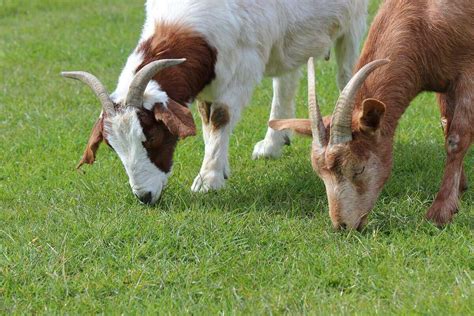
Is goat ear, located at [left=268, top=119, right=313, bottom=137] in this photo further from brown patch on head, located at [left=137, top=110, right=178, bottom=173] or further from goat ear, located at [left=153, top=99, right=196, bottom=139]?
brown patch on head, located at [left=137, top=110, right=178, bottom=173]

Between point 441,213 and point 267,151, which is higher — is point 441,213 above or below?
above

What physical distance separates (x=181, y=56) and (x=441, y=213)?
88.8 inches

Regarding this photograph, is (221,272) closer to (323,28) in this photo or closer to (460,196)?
(460,196)

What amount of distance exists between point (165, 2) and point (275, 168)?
5.60 ft

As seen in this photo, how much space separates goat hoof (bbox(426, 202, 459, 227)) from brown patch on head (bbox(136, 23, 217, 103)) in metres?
2.04

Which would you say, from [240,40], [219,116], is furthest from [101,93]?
[240,40]

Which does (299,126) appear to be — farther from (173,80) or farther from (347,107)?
(173,80)

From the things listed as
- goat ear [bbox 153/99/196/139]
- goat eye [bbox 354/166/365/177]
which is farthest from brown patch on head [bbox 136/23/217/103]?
goat eye [bbox 354/166/365/177]

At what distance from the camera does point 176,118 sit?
6.92 m

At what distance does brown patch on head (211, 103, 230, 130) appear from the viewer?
25.1ft

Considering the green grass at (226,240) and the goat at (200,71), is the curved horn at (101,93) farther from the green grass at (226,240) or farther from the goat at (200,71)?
the green grass at (226,240)

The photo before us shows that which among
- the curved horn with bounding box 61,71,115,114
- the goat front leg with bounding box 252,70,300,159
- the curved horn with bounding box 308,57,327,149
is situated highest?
the curved horn with bounding box 308,57,327,149

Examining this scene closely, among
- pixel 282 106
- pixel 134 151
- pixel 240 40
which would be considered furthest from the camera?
pixel 282 106

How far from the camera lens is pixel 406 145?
28.2 feet
